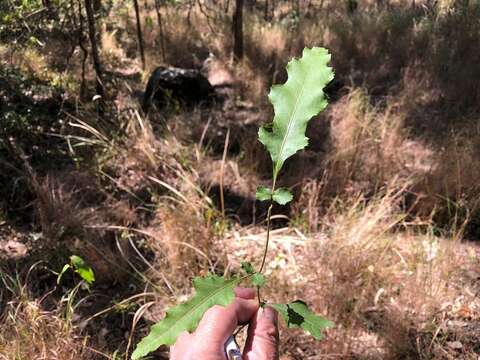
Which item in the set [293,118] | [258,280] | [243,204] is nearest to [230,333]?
[258,280]

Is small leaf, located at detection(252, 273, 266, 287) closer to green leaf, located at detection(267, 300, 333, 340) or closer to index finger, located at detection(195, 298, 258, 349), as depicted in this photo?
green leaf, located at detection(267, 300, 333, 340)

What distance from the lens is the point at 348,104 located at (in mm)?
4145

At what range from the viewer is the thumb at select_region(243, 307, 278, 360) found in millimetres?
1053

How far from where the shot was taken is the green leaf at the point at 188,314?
2.33 feet

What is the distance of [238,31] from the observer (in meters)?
5.59

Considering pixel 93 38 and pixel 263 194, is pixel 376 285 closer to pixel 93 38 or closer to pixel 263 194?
pixel 263 194

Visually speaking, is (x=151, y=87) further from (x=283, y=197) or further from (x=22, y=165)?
(x=283, y=197)

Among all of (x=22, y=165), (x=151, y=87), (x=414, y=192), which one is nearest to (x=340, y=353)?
(x=414, y=192)

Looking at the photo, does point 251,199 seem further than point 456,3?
No

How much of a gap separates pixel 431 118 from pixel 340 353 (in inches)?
118

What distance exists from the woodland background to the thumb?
1.14m

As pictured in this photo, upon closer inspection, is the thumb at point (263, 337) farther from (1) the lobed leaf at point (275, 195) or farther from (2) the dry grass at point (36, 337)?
(2) the dry grass at point (36, 337)

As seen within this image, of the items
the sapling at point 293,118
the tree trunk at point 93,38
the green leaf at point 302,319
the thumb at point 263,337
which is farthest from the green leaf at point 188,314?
the tree trunk at point 93,38

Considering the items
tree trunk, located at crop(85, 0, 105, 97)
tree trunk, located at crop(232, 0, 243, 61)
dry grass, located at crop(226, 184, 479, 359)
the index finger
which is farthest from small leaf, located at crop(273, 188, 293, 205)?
tree trunk, located at crop(232, 0, 243, 61)
